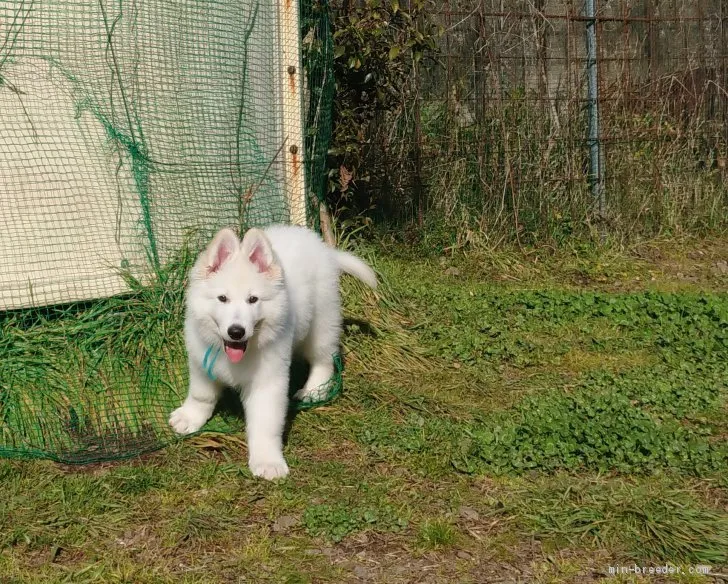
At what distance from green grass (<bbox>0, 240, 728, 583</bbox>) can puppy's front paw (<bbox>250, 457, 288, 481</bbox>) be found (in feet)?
0.18

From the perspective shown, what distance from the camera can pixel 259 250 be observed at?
3670 mm

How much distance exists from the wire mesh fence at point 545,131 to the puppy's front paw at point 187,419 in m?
4.28

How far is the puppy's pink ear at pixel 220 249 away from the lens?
3.62 meters

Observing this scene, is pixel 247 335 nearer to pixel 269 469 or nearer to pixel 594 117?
pixel 269 469

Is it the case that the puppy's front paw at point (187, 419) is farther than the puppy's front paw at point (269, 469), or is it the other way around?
the puppy's front paw at point (187, 419)

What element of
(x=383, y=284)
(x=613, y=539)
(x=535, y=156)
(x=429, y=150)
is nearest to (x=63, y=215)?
(x=383, y=284)

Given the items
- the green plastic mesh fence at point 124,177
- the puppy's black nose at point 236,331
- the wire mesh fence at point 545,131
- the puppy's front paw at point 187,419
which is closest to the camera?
the puppy's black nose at point 236,331

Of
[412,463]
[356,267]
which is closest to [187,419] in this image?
[412,463]

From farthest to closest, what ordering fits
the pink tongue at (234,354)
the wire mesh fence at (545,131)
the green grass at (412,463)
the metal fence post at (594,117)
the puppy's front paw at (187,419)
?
the metal fence post at (594,117) → the wire mesh fence at (545,131) → the puppy's front paw at (187,419) → the pink tongue at (234,354) → the green grass at (412,463)

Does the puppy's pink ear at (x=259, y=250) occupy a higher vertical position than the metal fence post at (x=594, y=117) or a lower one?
lower

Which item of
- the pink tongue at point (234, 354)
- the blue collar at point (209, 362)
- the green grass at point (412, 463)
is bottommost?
the green grass at point (412, 463)

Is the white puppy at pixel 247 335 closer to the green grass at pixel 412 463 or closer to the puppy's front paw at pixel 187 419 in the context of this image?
the puppy's front paw at pixel 187 419

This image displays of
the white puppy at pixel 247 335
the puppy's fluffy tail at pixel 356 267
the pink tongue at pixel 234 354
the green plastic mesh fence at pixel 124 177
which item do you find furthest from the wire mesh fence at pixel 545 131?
the pink tongue at pixel 234 354

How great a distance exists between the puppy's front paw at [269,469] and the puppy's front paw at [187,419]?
553 millimetres
